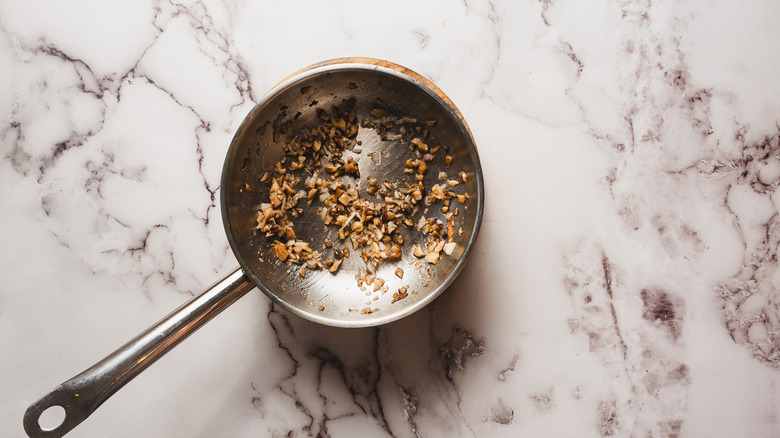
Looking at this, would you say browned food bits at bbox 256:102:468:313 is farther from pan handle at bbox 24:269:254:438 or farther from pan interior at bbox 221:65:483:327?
pan handle at bbox 24:269:254:438

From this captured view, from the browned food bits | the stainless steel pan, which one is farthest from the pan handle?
the browned food bits

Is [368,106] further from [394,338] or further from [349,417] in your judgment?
[349,417]

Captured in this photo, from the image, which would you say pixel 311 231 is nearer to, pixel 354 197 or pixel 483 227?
pixel 354 197

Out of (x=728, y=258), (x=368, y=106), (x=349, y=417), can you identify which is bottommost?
(x=349, y=417)

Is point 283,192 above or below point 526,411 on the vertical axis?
above

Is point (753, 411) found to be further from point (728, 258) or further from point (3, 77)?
point (3, 77)

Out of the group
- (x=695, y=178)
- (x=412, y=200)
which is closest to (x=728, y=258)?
(x=695, y=178)

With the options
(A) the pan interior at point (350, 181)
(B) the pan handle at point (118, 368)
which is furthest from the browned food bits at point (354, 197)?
(B) the pan handle at point (118, 368)
